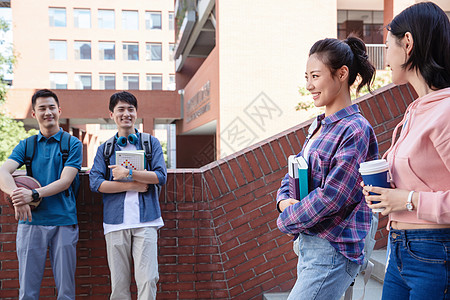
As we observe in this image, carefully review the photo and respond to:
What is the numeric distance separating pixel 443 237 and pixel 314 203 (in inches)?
21.3

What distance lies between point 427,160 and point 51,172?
9.54ft

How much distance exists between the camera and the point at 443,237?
60.4 inches

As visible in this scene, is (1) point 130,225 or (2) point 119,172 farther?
(1) point 130,225

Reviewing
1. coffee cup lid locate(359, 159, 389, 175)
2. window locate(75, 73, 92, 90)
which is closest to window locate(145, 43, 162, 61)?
window locate(75, 73, 92, 90)

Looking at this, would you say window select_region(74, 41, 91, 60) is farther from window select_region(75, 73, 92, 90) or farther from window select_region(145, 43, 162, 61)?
window select_region(145, 43, 162, 61)

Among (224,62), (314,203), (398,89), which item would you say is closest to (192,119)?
(224,62)

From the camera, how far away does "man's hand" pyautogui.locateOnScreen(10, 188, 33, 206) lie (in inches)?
126

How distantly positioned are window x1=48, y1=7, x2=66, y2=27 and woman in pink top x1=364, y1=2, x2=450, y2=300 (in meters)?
50.3

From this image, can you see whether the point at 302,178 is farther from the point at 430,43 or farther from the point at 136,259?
the point at 136,259

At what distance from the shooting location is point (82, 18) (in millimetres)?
47000

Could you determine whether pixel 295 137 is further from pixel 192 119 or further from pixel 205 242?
pixel 192 119

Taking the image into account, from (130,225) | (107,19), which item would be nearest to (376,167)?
(130,225)

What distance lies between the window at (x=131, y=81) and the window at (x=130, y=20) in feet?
18.0

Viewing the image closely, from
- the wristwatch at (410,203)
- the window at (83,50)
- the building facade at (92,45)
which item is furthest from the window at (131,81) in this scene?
the wristwatch at (410,203)
